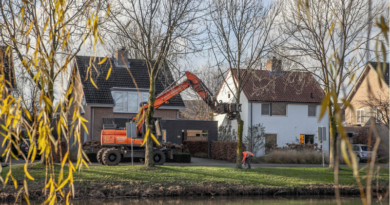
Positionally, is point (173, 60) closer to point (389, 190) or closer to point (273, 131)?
point (389, 190)

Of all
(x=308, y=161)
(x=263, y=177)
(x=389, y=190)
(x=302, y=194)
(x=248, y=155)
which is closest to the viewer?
(x=389, y=190)

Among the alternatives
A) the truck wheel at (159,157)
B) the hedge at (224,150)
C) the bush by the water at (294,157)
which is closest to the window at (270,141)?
the hedge at (224,150)

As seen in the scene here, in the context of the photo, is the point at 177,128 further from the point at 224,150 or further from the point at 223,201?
the point at 223,201

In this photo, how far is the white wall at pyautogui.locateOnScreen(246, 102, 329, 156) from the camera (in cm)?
3584

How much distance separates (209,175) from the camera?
59.4ft

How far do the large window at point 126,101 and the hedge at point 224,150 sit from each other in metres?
6.71

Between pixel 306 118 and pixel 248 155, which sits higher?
pixel 306 118

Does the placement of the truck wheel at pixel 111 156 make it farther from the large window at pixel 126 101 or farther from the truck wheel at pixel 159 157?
the large window at pixel 126 101

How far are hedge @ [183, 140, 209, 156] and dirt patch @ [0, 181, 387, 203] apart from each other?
684 inches

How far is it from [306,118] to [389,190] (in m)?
34.5

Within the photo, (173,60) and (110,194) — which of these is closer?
(110,194)

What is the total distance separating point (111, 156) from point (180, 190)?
7.31m

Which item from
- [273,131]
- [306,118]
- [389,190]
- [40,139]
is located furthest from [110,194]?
[306,118]

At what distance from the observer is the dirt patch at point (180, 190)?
15211 millimetres
